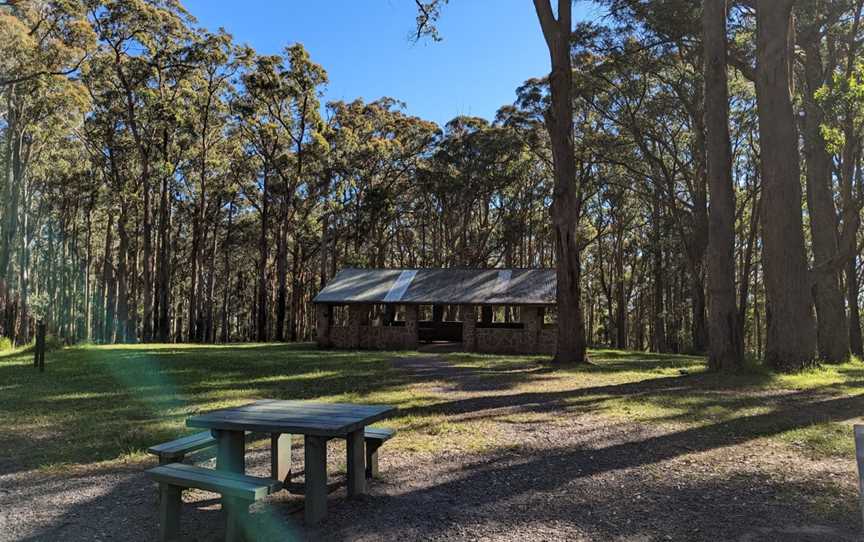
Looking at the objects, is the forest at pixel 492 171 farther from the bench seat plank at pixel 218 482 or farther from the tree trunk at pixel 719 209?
the bench seat plank at pixel 218 482

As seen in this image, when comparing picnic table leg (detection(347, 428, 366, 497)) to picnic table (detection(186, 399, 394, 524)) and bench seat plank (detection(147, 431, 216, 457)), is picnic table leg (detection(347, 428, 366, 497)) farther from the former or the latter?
bench seat plank (detection(147, 431, 216, 457))

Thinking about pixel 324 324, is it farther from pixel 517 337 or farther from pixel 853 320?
pixel 853 320

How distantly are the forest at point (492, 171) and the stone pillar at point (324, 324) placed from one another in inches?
367

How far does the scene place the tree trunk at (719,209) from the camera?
11266 millimetres

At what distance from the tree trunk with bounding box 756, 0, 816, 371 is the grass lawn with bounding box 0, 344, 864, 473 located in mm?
756

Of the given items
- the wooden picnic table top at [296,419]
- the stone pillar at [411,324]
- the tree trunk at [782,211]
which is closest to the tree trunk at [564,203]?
the tree trunk at [782,211]

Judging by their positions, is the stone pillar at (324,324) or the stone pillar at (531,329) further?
the stone pillar at (324,324)

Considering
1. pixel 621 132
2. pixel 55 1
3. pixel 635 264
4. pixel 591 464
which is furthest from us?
pixel 635 264

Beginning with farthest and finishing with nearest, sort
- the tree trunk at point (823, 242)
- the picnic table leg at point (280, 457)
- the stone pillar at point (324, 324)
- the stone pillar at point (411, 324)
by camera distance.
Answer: the stone pillar at point (324, 324)
the stone pillar at point (411, 324)
the tree trunk at point (823, 242)
the picnic table leg at point (280, 457)

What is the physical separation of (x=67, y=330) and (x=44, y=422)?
133ft

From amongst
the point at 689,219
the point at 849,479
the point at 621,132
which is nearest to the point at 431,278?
the point at 621,132

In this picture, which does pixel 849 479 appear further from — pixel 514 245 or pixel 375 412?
pixel 514 245

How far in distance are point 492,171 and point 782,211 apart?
Answer: 23.1m

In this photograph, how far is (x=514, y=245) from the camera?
122ft
